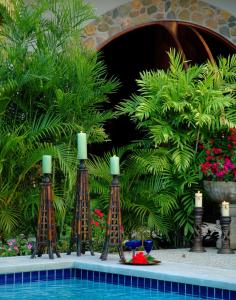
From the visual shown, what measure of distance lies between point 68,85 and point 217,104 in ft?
5.86

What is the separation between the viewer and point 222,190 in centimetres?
969

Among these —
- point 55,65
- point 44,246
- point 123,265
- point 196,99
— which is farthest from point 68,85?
point 123,265

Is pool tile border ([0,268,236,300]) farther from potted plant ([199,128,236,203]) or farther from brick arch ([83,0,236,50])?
brick arch ([83,0,236,50])

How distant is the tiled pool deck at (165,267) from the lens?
267 inches

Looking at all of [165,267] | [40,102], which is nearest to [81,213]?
[165,267]

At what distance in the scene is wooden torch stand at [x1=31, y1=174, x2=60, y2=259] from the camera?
27.1 feet

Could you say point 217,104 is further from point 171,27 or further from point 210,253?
point 171,27

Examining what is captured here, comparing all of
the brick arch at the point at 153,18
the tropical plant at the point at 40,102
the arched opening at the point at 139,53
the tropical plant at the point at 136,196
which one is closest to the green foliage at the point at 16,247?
the tropical plant at the point at 40,102

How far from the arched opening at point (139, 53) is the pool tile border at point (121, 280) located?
665cm

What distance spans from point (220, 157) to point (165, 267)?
2777mm

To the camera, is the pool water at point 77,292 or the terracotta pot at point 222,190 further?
the terracotta pot at point 222,190

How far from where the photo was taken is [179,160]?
32.2 feet

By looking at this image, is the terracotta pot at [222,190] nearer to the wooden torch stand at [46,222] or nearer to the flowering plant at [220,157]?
the flowering plant at [220,157]

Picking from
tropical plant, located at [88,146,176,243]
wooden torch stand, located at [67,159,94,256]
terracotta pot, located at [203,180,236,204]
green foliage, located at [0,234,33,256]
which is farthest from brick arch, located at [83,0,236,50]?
green foliage, located at [0,234,33,256]
